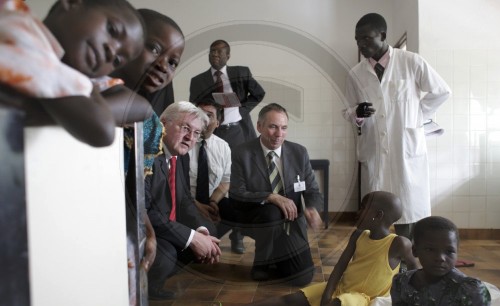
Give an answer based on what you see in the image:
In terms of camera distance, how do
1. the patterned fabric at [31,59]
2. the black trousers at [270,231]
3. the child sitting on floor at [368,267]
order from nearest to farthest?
the patterned fabric at [31,59]
the black trousers at [270,231]
the child sitting on floor at [368,267]

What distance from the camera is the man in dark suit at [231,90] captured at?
1.61 ft

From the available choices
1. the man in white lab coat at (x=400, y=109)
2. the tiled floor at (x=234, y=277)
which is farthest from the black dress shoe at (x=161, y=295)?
the man in white lab coat at (x=400, y=109)

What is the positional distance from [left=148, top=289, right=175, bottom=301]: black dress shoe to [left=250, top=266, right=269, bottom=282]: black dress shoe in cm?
16

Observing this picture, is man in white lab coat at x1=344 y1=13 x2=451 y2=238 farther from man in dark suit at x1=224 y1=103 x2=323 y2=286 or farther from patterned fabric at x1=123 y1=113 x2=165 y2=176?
patterned fabric at x1=123 y1=113 x2=165 y2=176

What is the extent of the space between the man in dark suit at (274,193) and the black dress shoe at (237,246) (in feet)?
0.07

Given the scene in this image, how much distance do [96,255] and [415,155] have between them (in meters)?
0.99

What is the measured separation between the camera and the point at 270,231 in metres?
0.56

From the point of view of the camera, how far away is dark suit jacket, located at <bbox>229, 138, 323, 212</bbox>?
54 cm

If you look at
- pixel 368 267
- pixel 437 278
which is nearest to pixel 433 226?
pixel 437 278

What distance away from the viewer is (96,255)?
402mm

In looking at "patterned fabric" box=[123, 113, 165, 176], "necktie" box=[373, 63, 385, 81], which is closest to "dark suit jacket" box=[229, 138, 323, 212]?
"patterned fabric" box=[123, 113, 165, 176]

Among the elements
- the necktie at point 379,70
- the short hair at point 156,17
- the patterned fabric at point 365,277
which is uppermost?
the necktie at point 379,70

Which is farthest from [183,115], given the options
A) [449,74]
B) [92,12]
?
[449,74]

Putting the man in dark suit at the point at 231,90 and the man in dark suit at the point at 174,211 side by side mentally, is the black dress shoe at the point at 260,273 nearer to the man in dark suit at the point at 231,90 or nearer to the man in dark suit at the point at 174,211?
the man in dark suit at the point at 174,211
